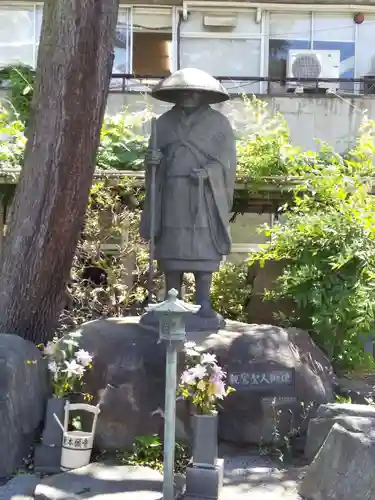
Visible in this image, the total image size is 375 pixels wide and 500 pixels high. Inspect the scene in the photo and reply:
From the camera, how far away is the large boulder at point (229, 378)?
18.4 ft

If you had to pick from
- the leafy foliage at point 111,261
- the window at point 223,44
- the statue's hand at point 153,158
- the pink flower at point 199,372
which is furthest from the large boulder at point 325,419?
the window at point 223,44

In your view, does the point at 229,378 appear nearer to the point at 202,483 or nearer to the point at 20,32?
the point at 202,483

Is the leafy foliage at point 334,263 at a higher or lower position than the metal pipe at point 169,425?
higher

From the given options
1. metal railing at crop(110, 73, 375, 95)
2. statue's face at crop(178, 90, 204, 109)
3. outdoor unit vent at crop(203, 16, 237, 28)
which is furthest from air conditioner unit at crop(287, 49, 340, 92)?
statue's face at crop(178, 90, 204, 109)

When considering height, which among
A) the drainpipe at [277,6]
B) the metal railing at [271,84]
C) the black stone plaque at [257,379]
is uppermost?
the drainpipe at [277,6]

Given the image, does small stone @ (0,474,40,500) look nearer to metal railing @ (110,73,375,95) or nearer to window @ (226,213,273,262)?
window @ (226,213,273,262)

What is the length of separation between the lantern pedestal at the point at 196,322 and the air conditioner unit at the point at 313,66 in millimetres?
7632

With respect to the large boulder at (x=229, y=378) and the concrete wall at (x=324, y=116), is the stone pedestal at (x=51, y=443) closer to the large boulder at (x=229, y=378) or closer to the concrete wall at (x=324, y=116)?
the large boulder at (x=229, y=378)

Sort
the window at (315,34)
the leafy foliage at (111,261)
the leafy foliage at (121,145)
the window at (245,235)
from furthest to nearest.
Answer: the window at (315,34) → the window at (245,235) → the leafy foliage at (121,145) → the leafy foliage at (111,261)

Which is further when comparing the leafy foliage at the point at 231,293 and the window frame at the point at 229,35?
the window frame at the point at 229,35

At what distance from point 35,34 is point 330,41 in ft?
19.6

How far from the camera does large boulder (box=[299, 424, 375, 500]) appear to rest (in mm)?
4117

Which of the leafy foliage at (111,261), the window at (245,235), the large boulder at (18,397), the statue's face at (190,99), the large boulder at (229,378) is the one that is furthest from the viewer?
the window at (245,235)

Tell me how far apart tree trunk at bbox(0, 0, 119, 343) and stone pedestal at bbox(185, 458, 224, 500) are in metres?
2.54
